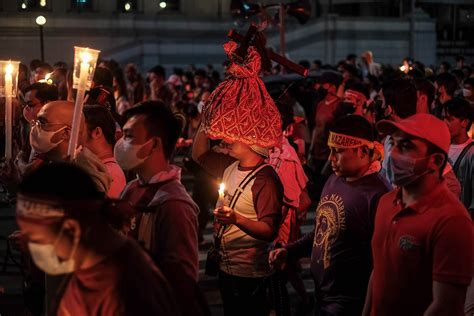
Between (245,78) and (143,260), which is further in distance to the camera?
(245,78)

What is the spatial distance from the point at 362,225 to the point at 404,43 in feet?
133

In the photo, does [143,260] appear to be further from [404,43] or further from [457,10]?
[457,10]

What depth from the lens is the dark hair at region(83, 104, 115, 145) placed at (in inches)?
236

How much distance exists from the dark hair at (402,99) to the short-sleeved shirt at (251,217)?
1.66m

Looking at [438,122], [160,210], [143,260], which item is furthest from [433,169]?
[143,260]

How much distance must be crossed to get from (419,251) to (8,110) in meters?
2.75

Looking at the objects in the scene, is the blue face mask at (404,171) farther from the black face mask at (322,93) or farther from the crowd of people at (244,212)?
the black face mask at (322,93)

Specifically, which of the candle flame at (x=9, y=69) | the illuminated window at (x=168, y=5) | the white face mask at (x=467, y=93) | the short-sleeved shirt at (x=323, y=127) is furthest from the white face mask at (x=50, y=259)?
the illuminated window at (x=168, y=5)

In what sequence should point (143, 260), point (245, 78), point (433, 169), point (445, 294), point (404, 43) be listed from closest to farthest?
point (143, 260), point (445, 294), point (433, 169), point (245, 78), point (404, 43)

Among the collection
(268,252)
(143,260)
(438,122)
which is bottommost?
(268,252)

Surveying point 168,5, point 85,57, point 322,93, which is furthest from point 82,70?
point 168,5

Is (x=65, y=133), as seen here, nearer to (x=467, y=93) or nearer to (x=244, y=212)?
(x=244, y=212)

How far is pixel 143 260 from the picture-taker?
3285 mm

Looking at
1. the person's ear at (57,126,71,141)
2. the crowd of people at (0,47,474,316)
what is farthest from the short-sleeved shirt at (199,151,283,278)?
the person's ear at (57,126,71,141)
